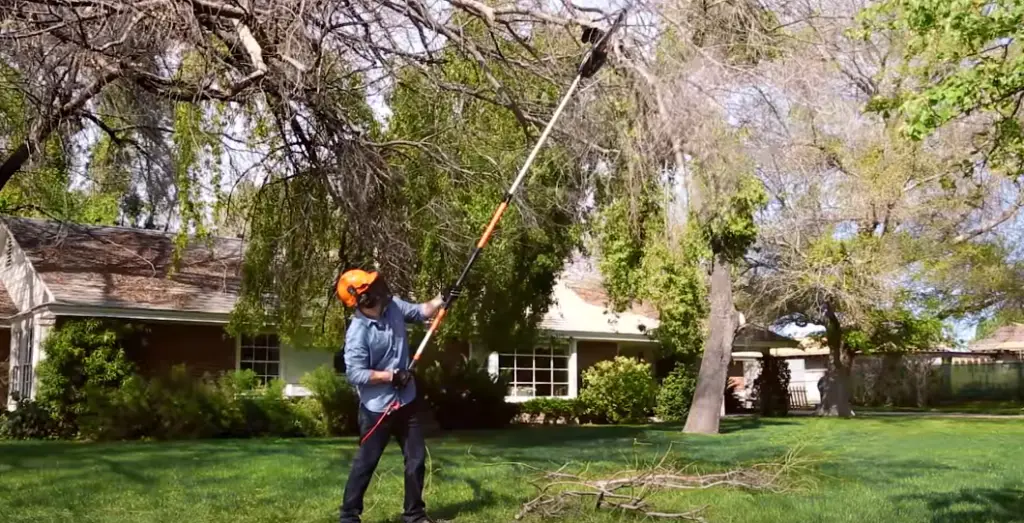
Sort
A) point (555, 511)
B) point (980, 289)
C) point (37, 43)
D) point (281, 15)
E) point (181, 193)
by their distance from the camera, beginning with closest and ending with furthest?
point (555, 511) < point (281, 15) < point (37, 43) < point (181, 193) < point (980, 289)

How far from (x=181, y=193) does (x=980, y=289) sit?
23839 millimetres

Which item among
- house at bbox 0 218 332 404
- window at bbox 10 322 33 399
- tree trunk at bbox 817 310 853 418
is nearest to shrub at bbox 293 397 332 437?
house at bbox 0 218 332 404

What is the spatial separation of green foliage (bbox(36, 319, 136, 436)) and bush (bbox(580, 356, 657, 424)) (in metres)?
11.5

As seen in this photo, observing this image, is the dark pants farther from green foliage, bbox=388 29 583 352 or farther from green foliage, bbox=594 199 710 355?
green foliage, bbox=594 199 710 355

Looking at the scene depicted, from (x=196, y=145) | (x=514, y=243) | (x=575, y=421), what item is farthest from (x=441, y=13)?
(x=575, y=421)

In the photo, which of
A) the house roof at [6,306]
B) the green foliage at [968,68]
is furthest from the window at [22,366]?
the green foliage at [968,68]

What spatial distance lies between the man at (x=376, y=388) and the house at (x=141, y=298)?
37.7 ft

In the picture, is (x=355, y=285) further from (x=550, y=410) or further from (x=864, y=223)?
(x=864, y=223)

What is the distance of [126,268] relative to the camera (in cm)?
2272

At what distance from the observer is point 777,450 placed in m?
14.8

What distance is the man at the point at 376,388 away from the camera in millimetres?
7355

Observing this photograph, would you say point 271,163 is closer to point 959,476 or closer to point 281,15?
point 281,15

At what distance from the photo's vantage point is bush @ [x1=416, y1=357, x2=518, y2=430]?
22031 mm

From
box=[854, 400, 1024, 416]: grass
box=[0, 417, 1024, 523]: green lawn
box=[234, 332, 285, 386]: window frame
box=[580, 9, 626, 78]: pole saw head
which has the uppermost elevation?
box=[580, 9, 626, 78]: pole saw head
